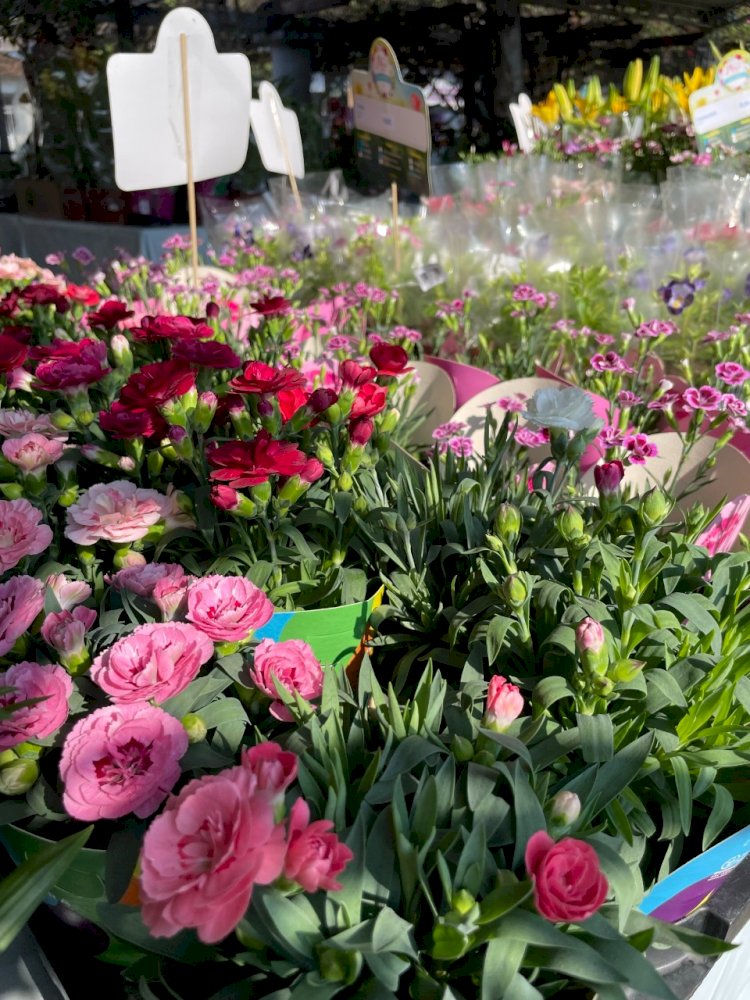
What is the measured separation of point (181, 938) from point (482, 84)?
6902mm

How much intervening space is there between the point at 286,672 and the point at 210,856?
7.6 inches

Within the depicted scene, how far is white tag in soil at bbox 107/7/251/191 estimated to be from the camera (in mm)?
1446

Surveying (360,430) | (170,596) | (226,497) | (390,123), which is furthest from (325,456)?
(390,123)

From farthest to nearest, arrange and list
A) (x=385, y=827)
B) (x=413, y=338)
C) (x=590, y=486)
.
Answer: (x=413, y=338) → (x=590, y=486) → (x=385, y=827)

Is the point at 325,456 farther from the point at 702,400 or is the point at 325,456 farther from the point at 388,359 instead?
the point at 702,400

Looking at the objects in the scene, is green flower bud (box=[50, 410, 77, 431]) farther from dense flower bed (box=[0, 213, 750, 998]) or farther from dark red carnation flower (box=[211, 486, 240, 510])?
dark red carnation flower (box=[211, 486, 240, 510])

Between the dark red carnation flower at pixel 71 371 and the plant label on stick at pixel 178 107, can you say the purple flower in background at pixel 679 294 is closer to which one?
the plant label on stick at pixel 178 107

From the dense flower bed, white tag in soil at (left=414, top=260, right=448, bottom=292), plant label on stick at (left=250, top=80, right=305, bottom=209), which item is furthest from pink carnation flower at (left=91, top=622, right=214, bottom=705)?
plant label on stick at (left=250, top=80, right=305, bottom=209)

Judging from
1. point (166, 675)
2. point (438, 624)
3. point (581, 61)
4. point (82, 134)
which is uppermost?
point (581, 61)

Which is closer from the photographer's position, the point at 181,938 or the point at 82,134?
the point at 181,938

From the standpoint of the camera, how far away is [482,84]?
630 centimetres

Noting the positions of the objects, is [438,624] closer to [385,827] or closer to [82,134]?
[385,827]

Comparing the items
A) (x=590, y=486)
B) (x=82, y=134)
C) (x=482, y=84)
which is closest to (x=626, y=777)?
(x=590, y=486)

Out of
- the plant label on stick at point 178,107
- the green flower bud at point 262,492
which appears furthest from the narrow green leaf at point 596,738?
the plant label on stick at point 178,107
